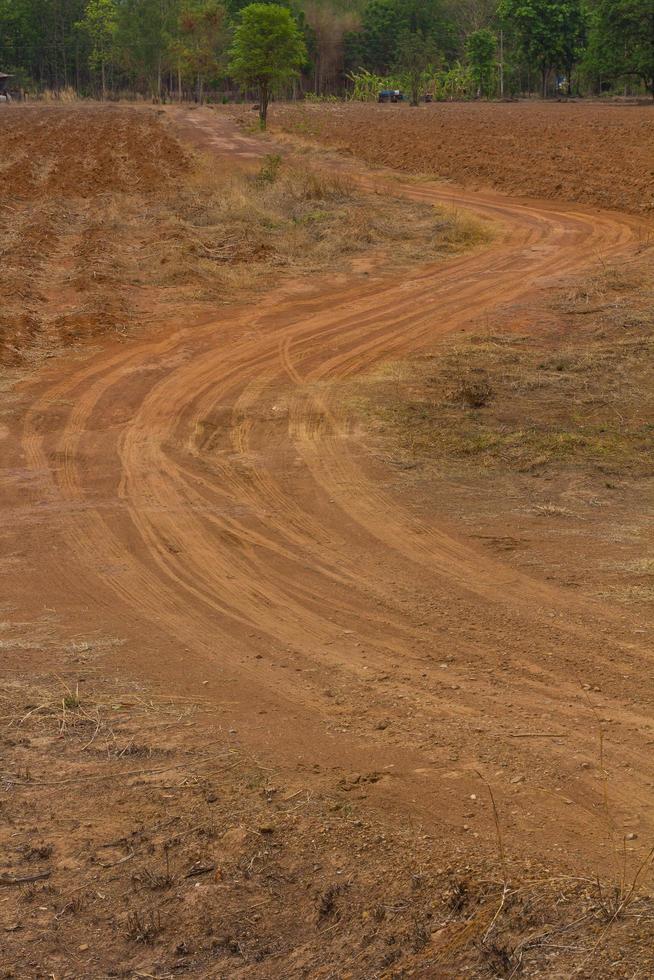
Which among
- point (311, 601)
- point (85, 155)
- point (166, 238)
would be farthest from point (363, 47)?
point (311, 601)

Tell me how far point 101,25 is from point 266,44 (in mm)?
58405

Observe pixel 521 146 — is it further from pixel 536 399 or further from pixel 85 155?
pixel 536 399

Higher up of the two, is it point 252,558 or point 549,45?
point 549,45

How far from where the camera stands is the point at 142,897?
13.4ft

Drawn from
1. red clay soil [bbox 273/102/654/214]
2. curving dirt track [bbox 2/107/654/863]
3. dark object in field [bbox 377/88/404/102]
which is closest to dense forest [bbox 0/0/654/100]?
dark object in field [bbox 377/88/404/102]

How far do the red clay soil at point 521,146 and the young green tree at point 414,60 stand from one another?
15858 millimetres

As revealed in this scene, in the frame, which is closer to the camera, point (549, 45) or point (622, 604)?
point (622, 604)

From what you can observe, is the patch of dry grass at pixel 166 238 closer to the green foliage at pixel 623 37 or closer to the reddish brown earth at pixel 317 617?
the reddish brown earth at pixel 317 617

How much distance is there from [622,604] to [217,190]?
22.4 m

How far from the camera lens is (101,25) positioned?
3612 inches

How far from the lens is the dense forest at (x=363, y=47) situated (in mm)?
69125

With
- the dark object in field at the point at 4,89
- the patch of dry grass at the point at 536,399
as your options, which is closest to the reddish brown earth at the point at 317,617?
the patch of dry grass at the point at 536,399

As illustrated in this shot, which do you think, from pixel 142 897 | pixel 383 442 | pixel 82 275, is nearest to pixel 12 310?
pixel 82 275

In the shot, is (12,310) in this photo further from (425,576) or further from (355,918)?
(355,918)
